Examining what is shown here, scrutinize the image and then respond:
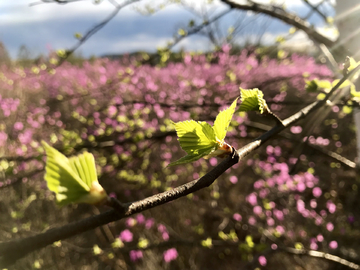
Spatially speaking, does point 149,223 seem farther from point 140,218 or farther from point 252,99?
point 252,99

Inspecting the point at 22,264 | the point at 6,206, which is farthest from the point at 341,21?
the point at 6,206

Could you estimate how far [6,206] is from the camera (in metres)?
2.77

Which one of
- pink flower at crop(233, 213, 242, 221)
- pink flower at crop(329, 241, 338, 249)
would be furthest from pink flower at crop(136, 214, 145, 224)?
pink flower at crop(329, 241, 338, 249)

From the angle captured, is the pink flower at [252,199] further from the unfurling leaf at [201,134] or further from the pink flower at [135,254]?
the unfurling leaf at [201,134]

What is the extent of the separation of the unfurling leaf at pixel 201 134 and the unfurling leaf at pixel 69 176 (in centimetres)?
12

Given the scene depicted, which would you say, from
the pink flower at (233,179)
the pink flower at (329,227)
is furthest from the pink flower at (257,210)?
the pink flower at (329,227)

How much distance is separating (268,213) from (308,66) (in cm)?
530

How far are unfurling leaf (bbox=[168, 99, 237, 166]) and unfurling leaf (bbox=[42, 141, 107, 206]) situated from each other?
12cm

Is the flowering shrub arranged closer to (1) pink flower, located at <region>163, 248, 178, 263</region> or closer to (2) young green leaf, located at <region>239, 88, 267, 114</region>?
(1) pink flower, located at <region>163, 248, 178, 263</region>

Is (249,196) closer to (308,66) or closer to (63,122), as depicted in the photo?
(63,122)

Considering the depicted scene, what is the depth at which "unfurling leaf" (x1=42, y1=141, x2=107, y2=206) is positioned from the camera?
0.19 meters

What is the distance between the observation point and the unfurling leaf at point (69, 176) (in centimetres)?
19

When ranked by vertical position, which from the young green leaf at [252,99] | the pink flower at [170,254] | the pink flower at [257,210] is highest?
the young green leaf at [252,99]

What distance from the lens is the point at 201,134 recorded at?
0.30 m
